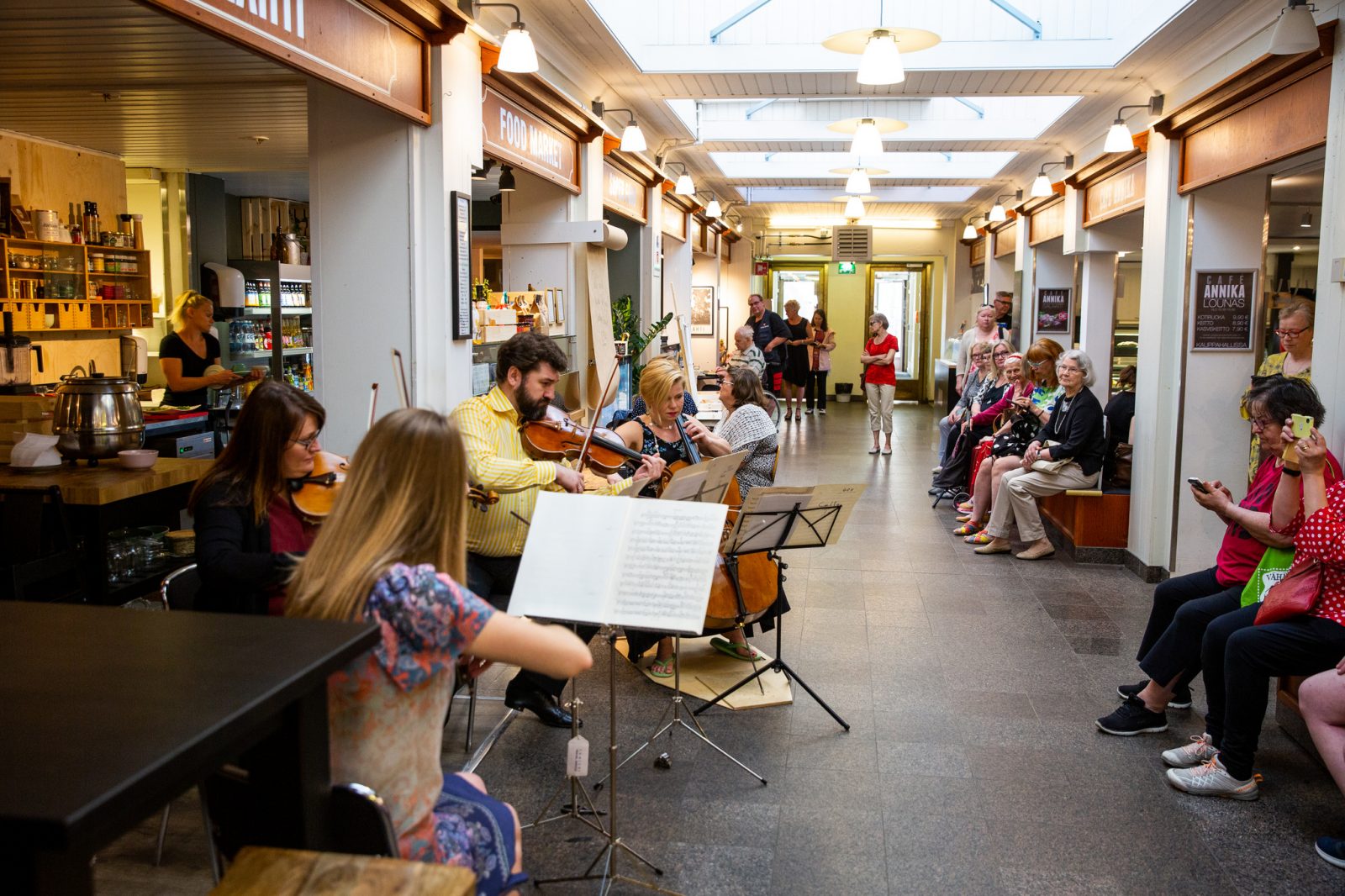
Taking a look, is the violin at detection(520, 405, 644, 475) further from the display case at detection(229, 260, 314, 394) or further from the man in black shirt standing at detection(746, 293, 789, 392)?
the man in black shirt standing at detection(746, 293, 789, 392)

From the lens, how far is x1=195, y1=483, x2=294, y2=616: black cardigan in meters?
2.94

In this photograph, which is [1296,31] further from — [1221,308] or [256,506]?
[256,506]

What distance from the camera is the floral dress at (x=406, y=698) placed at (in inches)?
79.0

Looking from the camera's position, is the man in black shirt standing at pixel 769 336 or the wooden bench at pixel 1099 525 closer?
the wooden bench at pixel 1099 525

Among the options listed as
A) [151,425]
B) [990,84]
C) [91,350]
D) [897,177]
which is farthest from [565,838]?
[897,177]

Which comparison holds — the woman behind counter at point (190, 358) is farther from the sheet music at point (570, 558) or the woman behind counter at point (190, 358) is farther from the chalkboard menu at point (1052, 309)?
the chalkboard menu at point (1052, 309)

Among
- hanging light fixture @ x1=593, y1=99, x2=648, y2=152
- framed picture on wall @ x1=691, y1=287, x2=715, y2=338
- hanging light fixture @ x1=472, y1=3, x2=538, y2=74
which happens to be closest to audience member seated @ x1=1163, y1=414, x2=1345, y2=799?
hanging light fixture @ x1=472, y1=3, x2=538, y2=74

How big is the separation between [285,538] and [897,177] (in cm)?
1061

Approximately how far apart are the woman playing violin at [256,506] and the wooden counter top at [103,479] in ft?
3.45

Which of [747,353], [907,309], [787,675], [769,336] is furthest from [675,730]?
[907,309]

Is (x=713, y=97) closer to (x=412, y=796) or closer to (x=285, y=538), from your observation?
(x=285, y=538)

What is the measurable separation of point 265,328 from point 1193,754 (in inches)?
369

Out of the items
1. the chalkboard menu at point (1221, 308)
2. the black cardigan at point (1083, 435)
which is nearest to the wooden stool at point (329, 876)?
the chalkboard menu at point (1221, 308)

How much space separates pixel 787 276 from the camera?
67.4 feet
